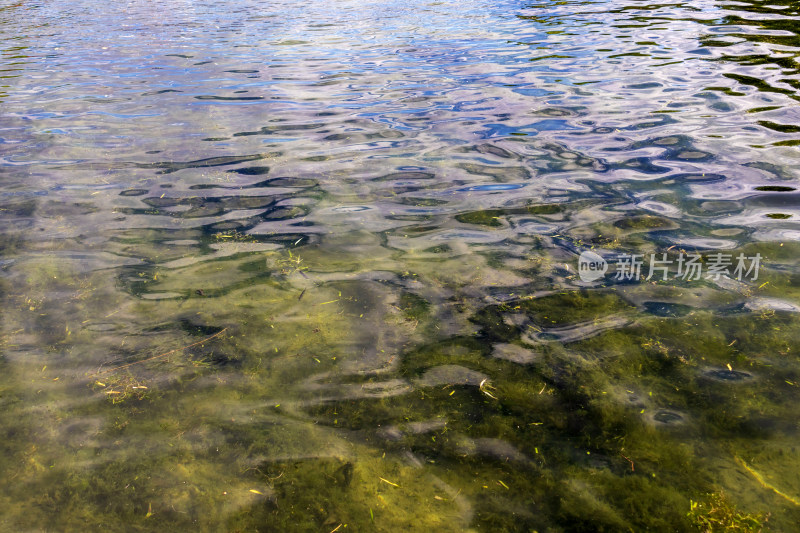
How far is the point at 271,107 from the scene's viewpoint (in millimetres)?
9398

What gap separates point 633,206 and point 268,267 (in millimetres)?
3781

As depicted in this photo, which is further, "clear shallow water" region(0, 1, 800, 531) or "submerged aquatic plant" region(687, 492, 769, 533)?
"clear shallow water" region(0, 1, 800, 531)

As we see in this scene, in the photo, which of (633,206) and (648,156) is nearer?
(633,206)

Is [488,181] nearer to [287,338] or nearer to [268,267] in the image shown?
[268,267]

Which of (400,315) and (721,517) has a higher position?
(400,315)

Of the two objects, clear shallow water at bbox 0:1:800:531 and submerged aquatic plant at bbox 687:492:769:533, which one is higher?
clear shallow water at bbox 0:1:800:531

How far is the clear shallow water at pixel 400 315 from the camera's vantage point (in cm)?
260

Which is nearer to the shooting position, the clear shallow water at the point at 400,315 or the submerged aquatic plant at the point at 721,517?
the submerged aquatic plant at the point at 721,517

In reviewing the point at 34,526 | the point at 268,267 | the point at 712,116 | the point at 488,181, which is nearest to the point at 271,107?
the point at 488,181

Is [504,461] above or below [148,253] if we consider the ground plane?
below

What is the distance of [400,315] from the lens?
153 inches

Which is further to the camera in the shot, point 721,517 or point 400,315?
point 400,315

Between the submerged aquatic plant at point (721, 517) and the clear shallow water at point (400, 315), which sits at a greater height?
the clear shallow water at point (400, 315)

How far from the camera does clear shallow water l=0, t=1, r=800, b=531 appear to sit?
8.54ft
